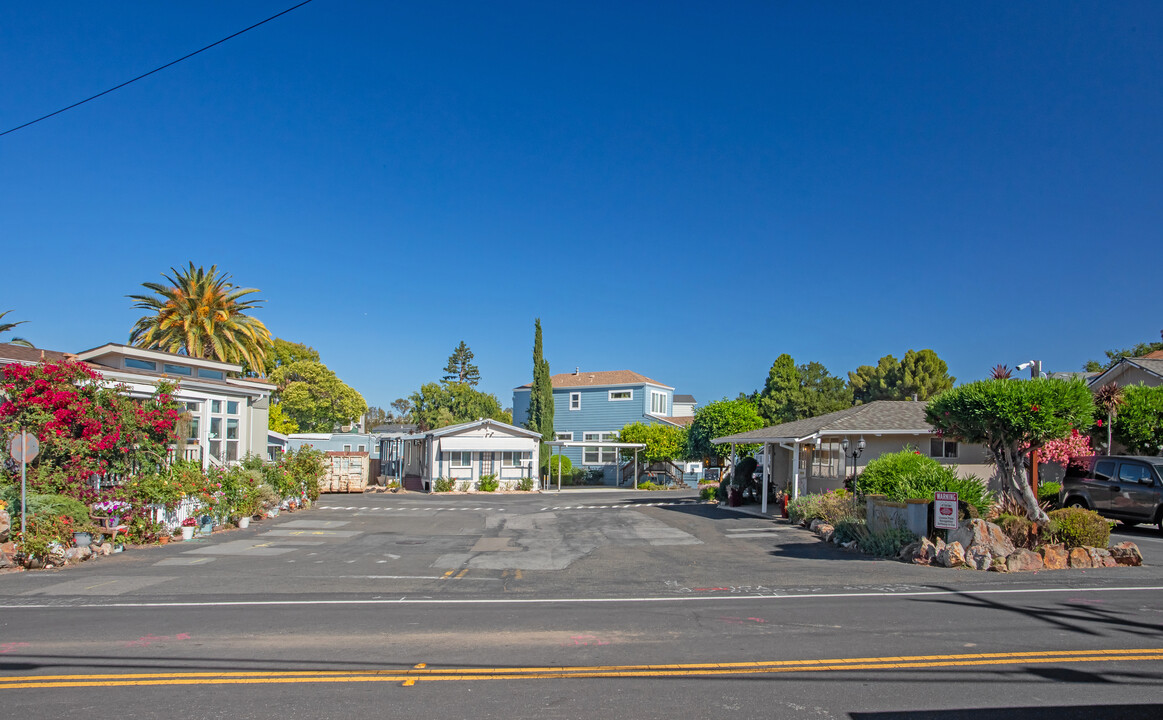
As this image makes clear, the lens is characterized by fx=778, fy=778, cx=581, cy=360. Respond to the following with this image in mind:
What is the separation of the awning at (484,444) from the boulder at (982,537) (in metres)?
28.8

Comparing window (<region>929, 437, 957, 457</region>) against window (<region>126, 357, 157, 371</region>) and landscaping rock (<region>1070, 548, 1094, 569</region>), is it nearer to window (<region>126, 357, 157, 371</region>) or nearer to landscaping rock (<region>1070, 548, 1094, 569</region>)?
landscaping rock (<region>1070, 548, 1094, 569</region>)

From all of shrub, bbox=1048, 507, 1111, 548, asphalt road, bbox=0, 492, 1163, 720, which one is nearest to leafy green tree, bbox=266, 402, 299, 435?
asphalt road, bbox=0, 492, 1163, 720

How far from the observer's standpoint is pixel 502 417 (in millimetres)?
76062

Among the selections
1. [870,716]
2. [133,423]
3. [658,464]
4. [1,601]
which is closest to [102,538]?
[133,423]

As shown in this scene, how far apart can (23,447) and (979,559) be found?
1808 cm

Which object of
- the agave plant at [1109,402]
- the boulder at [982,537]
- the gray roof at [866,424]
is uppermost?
the agave plant at [1109,402]

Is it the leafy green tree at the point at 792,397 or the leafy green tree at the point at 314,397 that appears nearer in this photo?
the leafy green tree at the point at 792,397

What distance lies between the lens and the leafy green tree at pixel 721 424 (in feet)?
128

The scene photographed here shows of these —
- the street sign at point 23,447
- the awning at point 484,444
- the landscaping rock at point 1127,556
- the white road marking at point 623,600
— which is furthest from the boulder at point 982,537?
the awning at point 484,444

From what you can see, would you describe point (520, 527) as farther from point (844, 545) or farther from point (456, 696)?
point (456, 696)

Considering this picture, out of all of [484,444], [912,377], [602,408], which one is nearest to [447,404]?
[602,408]

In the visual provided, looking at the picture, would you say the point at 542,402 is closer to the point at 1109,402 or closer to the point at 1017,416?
the point at 1109,402

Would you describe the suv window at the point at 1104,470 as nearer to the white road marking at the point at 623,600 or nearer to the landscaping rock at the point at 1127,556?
the landscaping rock at the point at 1127,556

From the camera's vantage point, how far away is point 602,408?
178 ft
